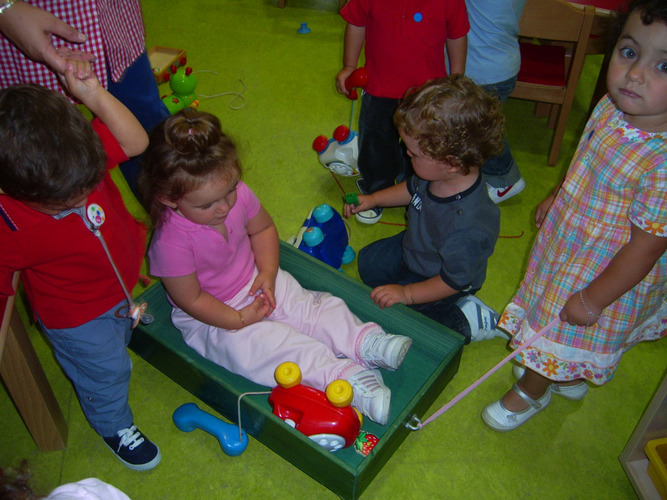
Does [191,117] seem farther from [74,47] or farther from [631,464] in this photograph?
[631,464]

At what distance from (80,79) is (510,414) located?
113 centimetres

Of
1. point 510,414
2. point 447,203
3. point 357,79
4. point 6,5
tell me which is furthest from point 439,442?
point 6,5

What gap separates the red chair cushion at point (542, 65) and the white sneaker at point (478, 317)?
2.74 feet

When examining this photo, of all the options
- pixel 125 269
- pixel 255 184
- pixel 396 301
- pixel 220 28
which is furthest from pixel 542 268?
pixel 220 28

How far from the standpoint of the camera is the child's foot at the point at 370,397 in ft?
3.72

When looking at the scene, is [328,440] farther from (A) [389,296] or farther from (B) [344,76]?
(B) [344,76]

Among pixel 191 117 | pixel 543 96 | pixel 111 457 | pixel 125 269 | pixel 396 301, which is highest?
pixel 191 117

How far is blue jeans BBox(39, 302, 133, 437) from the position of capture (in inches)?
43.9

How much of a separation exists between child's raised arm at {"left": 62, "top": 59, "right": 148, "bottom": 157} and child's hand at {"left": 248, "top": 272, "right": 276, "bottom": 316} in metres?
0.38

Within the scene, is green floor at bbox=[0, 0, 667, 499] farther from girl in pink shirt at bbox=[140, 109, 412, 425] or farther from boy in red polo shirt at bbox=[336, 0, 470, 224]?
boy in red polo shirt at bbox=[336, 0, 470, 224]

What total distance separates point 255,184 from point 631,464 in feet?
4.40

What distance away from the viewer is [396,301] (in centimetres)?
129

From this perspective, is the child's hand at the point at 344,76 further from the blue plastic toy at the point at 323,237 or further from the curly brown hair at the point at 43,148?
the curly brown hair at the point at 43,148

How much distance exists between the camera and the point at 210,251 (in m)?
1.15
